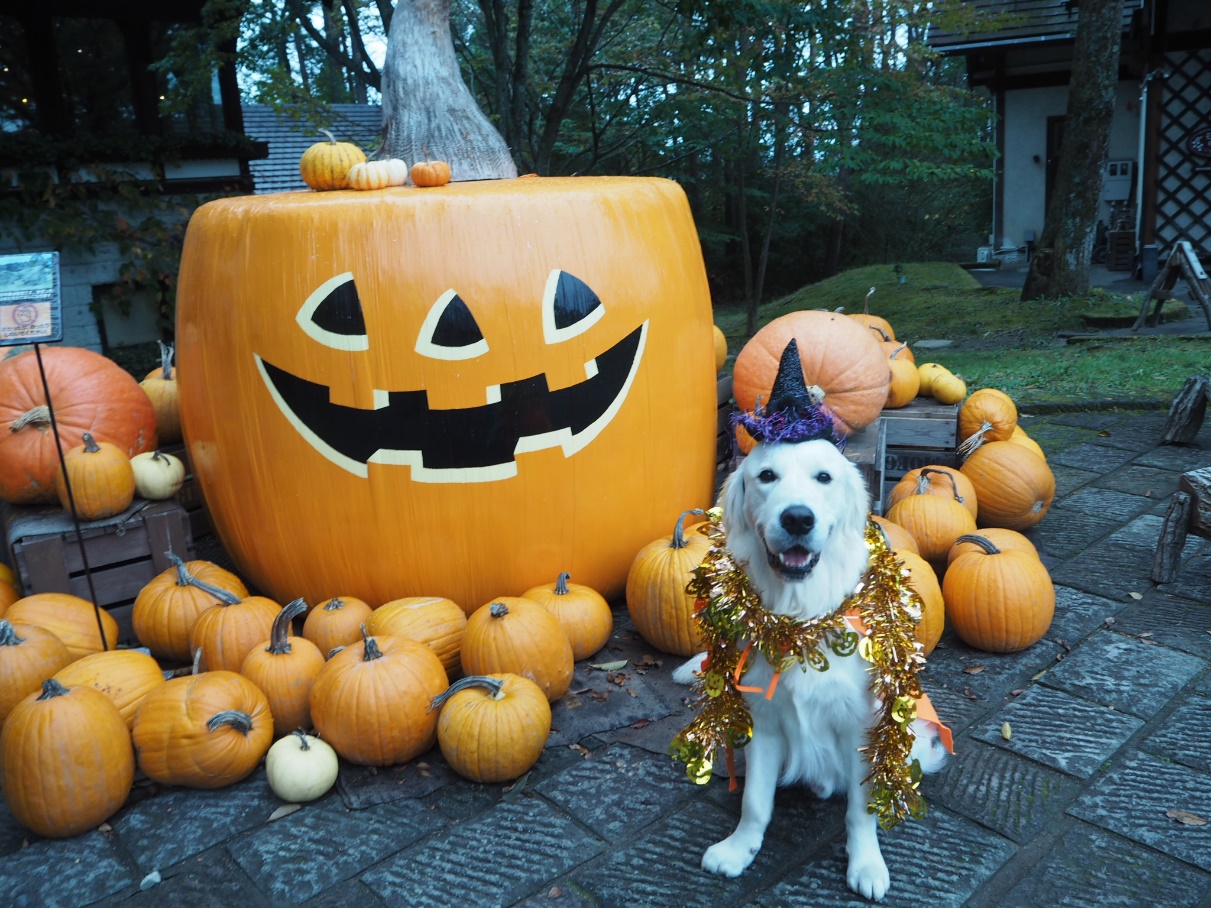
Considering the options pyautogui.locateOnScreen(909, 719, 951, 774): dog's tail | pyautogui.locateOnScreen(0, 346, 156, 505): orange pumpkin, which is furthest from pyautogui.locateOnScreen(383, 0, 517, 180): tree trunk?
pyautogui.locateOnScreen(909, 719, 951, 774): dog's tail

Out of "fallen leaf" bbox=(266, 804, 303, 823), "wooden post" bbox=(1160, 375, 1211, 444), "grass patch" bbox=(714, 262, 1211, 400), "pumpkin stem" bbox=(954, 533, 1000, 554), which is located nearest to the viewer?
"fallen leaf" bbox=(266, 804, 303, 823)

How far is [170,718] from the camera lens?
2.81 meters

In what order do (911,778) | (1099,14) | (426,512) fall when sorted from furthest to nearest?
(1099,14) → (426,512) → (911,778)

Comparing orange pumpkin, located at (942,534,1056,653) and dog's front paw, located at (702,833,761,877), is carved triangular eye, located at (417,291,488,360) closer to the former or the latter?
dog's front paw, located at (702,833,761,877)

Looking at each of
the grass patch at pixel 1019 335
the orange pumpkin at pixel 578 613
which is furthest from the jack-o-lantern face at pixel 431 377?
the grass patch at pixel 1019 335

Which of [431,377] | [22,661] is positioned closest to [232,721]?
[22,661]

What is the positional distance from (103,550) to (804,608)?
2890 mm

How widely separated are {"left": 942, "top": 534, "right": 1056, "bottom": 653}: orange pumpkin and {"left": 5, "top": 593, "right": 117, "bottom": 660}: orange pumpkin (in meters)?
3.20

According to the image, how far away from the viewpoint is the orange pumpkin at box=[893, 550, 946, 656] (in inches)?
134

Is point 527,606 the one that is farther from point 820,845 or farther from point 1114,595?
point 1114,595

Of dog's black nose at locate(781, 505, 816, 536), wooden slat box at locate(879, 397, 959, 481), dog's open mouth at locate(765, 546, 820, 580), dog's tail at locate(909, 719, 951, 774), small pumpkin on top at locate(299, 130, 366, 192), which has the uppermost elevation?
small pumpkin on top at locate(299, 130, 366, 192)

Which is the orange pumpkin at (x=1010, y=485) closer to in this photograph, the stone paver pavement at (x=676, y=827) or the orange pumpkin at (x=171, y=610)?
the stone paver pavement at (x=676, y=827)

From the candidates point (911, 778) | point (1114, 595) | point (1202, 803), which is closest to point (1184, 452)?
point (1114, 595)

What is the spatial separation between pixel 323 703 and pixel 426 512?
824mm
